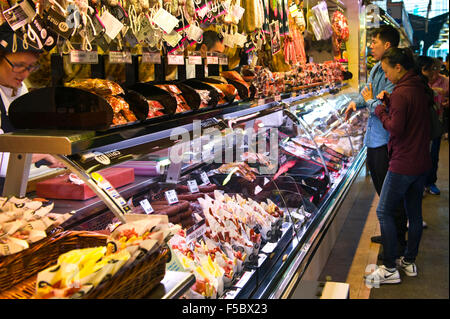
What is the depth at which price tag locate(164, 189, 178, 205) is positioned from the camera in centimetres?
250

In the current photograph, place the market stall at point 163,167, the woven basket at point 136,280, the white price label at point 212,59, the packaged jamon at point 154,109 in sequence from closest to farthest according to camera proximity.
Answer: the woven basket at point 136,280 < the market stall at point 163,167 < the packaged jamon at point 154,109 < the white price label at point 212,59

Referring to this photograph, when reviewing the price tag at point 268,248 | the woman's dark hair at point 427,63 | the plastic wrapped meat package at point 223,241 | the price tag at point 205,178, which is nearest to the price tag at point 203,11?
the price tag at point 205,178

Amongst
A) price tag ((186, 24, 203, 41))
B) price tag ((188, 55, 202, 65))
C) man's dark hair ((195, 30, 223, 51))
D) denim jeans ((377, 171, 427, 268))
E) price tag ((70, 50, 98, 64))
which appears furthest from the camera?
denim jeans ((377, 171, 427, 268))

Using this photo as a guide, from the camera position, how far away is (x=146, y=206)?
2389 mm

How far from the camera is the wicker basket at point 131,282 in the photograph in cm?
120

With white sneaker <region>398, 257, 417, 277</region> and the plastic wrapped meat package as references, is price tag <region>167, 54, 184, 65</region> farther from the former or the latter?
white sneaker <region>398, 257, 417, 277</region>

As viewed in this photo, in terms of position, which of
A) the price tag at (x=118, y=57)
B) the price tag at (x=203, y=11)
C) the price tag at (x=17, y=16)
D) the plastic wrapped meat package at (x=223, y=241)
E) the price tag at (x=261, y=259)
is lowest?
the price tag at (x=261, y=259)

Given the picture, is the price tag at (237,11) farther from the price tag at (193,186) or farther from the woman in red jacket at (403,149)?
the woman in red jacket at (403,149)

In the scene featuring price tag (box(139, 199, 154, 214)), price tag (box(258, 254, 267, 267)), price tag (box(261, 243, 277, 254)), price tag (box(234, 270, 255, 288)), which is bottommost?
price tag (box(234, 270, 255, 288))

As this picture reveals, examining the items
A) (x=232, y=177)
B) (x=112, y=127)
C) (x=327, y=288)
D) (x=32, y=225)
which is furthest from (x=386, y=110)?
(x=32, y=225)

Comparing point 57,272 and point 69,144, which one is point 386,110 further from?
point 57,272

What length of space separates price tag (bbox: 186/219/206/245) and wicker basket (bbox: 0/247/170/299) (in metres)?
0.88

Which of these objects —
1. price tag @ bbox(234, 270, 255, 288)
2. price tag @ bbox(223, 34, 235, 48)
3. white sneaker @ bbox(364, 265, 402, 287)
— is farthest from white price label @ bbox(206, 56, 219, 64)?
white sneaker @ bbox(364, 265, 402, 287)
